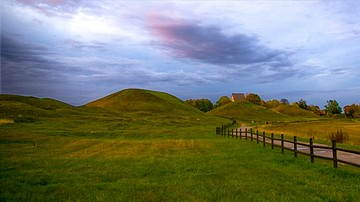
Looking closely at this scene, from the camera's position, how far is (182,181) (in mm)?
14188

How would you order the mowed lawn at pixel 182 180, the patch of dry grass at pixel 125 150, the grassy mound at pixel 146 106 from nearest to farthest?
the mowed lawn at pixel 182 180 < the patch of dry grass at pixel 125 150 < the grassy mound at pixel 146 106

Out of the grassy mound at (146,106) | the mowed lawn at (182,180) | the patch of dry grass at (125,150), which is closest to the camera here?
the mowed lawn at (182,180)

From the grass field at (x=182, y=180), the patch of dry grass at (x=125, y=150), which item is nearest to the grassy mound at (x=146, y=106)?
the patch of dry grass at (x=125, y=150)

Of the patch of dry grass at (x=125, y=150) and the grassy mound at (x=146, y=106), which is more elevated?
the grassy mound at (x=146, y=106)

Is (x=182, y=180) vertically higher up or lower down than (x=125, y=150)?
higher up

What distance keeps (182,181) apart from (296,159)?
7835 millimetres

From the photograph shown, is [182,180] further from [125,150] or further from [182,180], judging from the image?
[125,150]

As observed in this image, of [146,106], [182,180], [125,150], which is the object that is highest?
[146,106]

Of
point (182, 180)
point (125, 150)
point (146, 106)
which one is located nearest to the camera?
point (182, 180)

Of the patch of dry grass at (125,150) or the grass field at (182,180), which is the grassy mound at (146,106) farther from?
the grass field at (182,180)

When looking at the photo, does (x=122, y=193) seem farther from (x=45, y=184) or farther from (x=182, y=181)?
(x=45, y=184)

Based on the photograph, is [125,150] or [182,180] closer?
[182,180]

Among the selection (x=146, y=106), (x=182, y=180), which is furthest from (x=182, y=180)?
(x=146, y=106)

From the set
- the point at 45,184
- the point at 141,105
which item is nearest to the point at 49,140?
the point at 45,184
